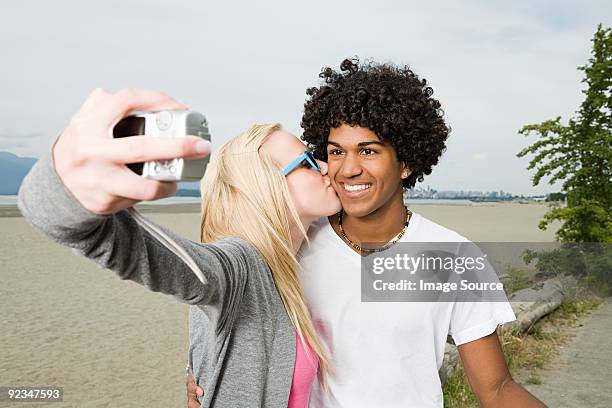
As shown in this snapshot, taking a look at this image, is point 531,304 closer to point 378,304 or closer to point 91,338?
point 378,304

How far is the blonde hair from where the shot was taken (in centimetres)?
216

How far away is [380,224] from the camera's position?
2781 millimetres

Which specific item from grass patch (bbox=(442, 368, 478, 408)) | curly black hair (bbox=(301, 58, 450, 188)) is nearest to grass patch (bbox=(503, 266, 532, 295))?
grass patch (bbox=(442, 368, 478, 408))

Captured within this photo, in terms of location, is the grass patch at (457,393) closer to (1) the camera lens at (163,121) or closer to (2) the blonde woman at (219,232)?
(2) the blonde woman at (219,232)

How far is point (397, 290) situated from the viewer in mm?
2736

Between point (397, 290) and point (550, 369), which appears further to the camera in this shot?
point (550, 369)

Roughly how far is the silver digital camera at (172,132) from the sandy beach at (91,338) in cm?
742

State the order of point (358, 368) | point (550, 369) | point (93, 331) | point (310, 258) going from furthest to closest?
1. point (93, 331)
2. point (550, 369)
3. point (310, 258)
4. point (358, 368)

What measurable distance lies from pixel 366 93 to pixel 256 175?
71 cm

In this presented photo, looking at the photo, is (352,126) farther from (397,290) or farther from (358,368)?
(358,368)

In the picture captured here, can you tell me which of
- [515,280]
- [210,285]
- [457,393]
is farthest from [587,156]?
[210,285]

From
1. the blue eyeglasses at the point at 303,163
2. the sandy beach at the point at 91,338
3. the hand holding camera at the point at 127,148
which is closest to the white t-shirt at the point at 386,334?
the blue eyeglasses at the point at 303,163

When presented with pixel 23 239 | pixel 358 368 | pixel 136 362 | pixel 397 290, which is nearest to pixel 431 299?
pixel 397 290

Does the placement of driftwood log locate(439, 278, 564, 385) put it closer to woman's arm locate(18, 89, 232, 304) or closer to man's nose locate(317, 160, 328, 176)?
man's nose locate(317, 160, 328, 176)
